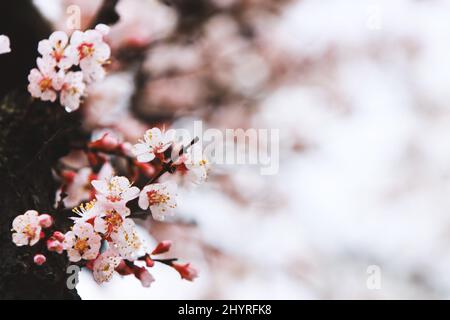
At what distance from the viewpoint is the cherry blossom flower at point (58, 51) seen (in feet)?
3.62

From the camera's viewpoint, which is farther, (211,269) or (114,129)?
(211,269)

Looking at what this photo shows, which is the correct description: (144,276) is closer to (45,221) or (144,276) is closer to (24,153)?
(45,221)

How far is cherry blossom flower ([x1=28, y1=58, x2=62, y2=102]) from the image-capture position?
1.13 m

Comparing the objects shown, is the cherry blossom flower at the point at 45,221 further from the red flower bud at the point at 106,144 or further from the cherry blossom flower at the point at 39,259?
the red flower bud at the point at 106,144

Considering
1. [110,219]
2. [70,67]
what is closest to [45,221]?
[110,219]

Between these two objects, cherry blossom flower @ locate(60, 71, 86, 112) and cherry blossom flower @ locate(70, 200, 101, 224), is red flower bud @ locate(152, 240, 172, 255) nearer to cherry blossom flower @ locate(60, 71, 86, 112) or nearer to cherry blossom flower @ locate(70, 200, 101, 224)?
cherry blossom flower @ locate(70, 200, 101, 224)

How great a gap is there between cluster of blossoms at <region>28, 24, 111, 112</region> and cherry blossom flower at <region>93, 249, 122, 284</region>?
31 centimetres

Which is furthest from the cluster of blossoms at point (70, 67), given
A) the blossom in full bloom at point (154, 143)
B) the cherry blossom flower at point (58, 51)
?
the blossom in full bloom at point (154, 143)
